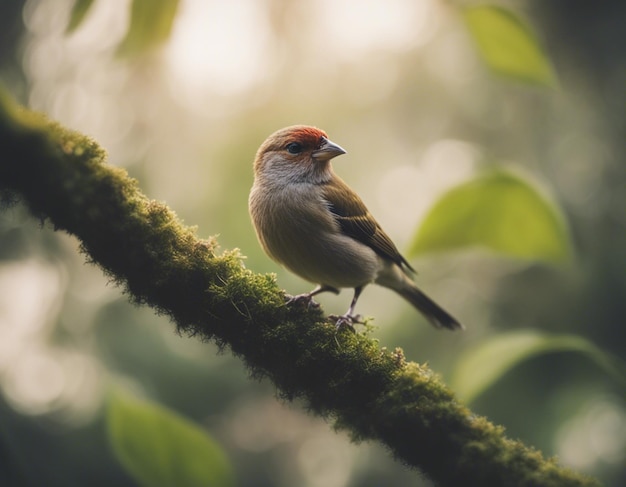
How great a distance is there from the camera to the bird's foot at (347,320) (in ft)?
10.1

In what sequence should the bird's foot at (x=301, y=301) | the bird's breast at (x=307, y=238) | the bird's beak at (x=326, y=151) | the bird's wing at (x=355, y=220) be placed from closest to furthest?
the bird's foot at (x=301, y=301), the bird's breast at (x=307, y=238), the bird's wing at (x=355, y=220), the bird's beak at (x=326, y=151)

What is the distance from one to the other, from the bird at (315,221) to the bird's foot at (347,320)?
0.01 meters

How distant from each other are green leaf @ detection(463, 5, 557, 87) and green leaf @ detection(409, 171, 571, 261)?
60 centimetres

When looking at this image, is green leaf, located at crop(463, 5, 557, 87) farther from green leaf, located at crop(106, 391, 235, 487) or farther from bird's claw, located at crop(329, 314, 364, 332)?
green leaf, located at crop(106, 391, 235, 487)

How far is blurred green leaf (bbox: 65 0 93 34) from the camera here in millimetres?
2365

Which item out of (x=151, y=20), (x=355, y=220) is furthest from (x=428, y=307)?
(x=151, y=20)

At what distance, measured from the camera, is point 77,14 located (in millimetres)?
2377

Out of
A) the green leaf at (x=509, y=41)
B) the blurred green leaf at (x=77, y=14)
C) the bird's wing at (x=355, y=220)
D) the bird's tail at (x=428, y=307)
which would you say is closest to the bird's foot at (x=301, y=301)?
the bird's wing at (x=355, y=220)

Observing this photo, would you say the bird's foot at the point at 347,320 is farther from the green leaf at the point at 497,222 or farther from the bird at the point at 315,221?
the green leaf at the point at 497,222

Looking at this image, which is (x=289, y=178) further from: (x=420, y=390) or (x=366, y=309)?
(x=366, y=309)

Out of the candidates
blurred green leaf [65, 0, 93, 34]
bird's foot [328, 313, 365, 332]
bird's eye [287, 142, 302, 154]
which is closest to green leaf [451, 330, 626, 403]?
bird's foot [328, 313, 365, 332]

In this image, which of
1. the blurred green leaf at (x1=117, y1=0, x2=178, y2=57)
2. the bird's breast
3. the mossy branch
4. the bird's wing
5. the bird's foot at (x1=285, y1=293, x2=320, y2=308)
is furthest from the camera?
the bird's wing

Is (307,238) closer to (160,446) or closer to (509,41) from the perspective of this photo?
(160,446)

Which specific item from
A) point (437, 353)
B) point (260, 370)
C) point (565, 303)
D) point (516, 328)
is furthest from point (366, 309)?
point (260, 370)
